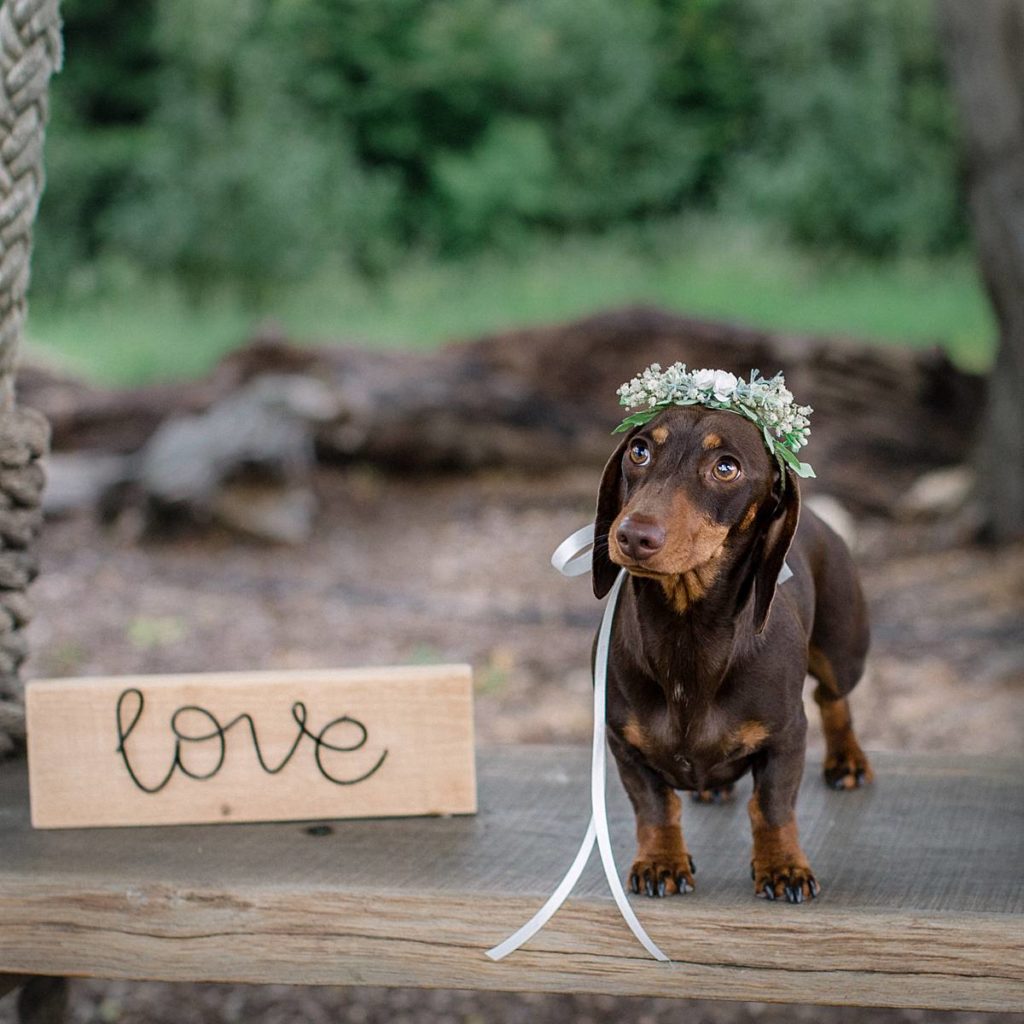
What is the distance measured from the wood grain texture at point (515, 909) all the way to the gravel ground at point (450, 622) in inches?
46.6

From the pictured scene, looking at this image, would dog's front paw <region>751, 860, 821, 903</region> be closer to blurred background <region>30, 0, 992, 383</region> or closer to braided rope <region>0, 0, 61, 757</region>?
braided rope <region>0, 0, 61, 757</region>

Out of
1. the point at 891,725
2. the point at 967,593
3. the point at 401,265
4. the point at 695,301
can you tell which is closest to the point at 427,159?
the point at 401,265

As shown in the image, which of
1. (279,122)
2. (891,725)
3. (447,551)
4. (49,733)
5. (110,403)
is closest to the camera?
(49,733)

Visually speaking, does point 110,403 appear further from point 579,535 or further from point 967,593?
point 579,535

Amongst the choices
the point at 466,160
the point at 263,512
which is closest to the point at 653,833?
the point at 263,512

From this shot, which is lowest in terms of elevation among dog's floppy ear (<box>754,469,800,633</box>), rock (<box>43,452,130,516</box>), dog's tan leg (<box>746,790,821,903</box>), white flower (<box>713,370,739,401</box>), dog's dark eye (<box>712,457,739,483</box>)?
dog's tan leg (<box>746,790,821,903</box>)

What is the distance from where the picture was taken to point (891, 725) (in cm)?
414

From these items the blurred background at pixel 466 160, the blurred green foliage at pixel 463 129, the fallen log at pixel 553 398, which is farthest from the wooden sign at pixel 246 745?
the blurred green foliage at pixel 463 129

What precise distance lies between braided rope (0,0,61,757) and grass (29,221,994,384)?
19.3 ft

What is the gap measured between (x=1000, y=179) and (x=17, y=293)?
4175mm

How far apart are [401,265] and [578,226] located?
1.23m

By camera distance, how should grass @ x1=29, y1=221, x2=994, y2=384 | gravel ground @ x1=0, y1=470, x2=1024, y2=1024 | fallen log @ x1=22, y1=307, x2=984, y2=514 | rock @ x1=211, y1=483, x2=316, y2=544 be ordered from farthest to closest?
grass @ x1=29, y1=221, x2=994, y2=384 < fallen log @ x1=22, y1=307, x2=984, y2=514 < rock @ x1=211, y1=483, x2=316, y2=544 < gravel ground @ x1=0, y1=470, x2=1024, y2=1024

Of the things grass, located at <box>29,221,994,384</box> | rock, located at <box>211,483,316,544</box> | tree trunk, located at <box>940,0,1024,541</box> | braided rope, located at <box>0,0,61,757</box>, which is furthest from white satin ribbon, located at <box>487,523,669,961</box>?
grass, located at <box>29,221,994,384</box>

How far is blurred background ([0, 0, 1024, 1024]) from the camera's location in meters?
5.25
